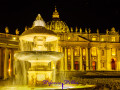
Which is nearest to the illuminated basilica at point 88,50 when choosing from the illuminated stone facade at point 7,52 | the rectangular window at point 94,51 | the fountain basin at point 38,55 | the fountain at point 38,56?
the rectangular window at point 94,51

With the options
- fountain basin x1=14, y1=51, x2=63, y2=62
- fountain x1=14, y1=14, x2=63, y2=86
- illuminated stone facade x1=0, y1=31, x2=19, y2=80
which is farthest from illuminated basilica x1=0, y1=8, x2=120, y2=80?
fountain basin x1=14, y1=51, x2=63, y2=62

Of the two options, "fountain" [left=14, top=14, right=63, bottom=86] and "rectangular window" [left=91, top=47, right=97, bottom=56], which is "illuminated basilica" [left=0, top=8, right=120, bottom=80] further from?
"fountain" [left=14, top=14, right=63, bottom=86]

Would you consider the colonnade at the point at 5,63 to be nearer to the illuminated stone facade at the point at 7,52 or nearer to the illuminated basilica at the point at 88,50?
the illuminated stone facade at the point at 7,52

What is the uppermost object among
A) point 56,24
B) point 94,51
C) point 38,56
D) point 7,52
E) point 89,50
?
point 56,24

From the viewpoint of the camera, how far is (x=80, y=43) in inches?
2923

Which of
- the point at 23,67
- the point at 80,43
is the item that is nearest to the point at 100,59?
the point at 80,43

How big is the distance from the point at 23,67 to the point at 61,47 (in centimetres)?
2129

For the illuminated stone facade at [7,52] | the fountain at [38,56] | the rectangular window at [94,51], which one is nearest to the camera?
the fountain at [38,56]

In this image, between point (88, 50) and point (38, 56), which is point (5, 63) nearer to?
point (38, 56)

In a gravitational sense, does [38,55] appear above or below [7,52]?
above

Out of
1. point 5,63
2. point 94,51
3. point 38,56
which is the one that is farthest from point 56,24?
point 38,56

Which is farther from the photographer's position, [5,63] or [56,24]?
[56,24]

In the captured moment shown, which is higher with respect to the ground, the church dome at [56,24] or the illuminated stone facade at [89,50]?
the church dome at [56,24]

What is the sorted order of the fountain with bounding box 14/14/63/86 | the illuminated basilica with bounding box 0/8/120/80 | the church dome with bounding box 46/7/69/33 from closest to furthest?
the fountain with bounding box 14/14/63/86 < the illuminated basilica with bounding box 0/8/120/80 < the church dome with bounding box 46/7/69/33
